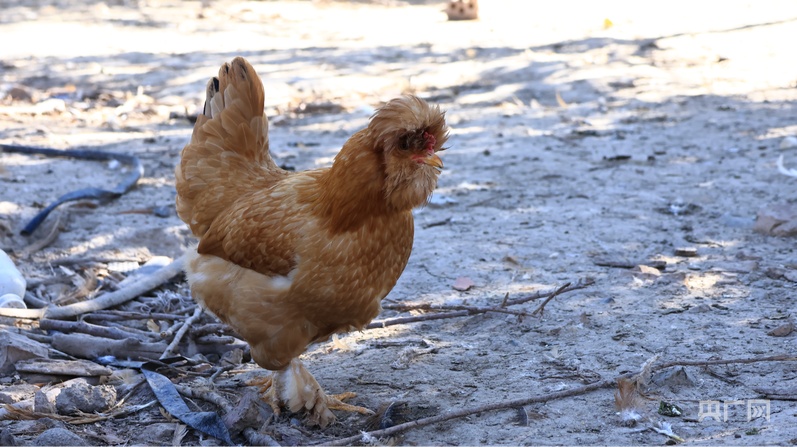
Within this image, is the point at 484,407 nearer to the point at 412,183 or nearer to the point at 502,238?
the point at 412,183

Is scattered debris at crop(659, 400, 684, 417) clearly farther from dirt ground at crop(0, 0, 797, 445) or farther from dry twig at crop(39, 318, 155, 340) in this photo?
dry twig at crop(39, 318, 155, 340)

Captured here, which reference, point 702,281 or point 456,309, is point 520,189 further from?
point 456,309

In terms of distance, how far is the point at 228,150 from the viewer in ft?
12.2

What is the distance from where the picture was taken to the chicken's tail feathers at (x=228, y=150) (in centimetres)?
368

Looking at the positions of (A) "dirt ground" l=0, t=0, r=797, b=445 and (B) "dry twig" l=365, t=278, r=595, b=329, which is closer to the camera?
(A) "dirt ground" l=0, t=0, r=797, b=445

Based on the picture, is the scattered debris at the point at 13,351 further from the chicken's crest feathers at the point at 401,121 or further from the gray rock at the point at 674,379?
the gray rock at the point at 674,379

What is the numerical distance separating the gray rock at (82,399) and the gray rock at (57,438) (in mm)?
276

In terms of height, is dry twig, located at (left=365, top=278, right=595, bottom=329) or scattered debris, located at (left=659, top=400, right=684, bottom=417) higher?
dry twig, located at (left=365, top=278, right=595, bottom=329)

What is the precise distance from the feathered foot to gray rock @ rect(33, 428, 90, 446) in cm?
81

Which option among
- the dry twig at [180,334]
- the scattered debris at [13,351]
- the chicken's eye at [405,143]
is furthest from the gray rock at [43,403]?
the chicken's eye at [405,143]

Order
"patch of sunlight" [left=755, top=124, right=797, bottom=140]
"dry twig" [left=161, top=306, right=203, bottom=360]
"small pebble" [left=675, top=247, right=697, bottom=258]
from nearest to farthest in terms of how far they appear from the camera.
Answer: "dry twig" [left=161, top=306, right=203, bottom=360] → "small pebble" [left=675, top=247, right=697, bottom=258] → "patch of sunlight" [left=755, top=124, right=797, bottom=140]

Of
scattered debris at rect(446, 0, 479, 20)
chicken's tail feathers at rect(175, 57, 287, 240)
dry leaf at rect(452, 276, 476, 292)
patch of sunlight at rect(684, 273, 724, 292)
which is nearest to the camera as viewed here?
chicken's tail feathers at rect(175, 57, 287, 240)

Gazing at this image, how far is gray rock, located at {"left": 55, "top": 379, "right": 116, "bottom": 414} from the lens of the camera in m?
3.26

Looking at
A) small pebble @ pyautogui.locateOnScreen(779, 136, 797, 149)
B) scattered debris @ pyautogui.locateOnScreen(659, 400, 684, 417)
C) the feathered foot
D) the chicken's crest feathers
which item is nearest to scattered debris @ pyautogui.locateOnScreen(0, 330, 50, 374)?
the feathered foot
